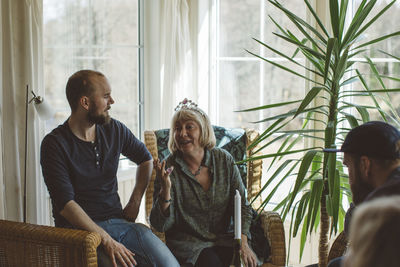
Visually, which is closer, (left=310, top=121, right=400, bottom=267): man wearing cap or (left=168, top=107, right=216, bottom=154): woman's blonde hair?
(left=310, top=121, right=400, bottom=267): man wearing cap

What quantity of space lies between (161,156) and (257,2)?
1396mm

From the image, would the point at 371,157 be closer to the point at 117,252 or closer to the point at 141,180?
the point at 117,252

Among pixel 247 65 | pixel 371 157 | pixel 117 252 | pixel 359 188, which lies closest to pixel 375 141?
pixel 371 157

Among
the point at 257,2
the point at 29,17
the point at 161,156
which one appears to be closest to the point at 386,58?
the point at 257,2

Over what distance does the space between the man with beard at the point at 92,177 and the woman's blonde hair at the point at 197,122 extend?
0.29 m

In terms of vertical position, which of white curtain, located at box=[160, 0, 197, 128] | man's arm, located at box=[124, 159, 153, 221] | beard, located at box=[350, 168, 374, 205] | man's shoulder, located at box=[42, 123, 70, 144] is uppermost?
white curtain, located at box=[160, 0, 197, 128]

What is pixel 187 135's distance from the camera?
8.56ft

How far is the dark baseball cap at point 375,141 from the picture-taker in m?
1.78

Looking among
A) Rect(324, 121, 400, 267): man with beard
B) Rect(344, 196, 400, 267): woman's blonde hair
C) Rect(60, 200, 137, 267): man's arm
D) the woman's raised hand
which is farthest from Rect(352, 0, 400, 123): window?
Rect(344, 196, 400, 267): woman's blonde hair

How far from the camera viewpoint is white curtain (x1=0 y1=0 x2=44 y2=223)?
2598 mm

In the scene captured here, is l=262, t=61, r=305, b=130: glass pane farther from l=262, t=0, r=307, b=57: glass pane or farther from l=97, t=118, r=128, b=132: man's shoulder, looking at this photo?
l=97, t=118, r=128, b=132: man's shoulder

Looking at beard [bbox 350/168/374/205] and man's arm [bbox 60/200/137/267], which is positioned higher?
beard [bbox 350/168/374/205]

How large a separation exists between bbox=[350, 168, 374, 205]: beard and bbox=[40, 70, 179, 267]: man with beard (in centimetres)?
97

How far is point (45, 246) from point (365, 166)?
1.33 m
